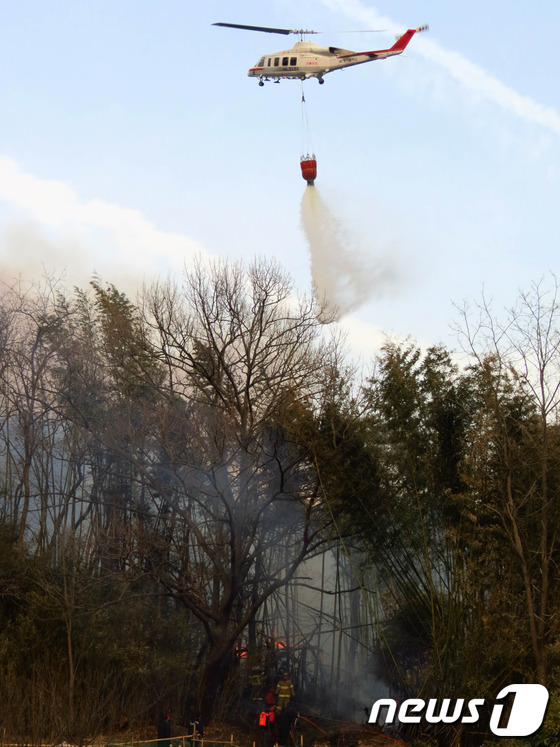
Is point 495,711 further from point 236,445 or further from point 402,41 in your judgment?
point 402,41

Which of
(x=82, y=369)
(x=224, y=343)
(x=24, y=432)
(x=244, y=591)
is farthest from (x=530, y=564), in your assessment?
(x=24, y=432)

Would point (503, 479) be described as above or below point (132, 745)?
above

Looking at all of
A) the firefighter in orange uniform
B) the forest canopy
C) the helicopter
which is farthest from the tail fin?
the firefighter in orange uniform

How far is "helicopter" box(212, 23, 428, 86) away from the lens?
31.6 m

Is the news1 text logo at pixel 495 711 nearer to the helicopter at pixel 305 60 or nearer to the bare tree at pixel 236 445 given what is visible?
the bare tree at pixel 236 445

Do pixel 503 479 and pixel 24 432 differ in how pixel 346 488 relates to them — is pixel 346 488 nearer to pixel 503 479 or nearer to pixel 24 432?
pixel 503 479

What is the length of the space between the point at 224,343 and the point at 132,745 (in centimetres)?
928

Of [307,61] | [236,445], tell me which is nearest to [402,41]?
[307,61]

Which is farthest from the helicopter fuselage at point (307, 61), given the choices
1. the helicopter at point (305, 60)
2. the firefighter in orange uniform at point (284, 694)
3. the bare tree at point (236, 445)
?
the firefighter in orange uniform at point (284, 694)

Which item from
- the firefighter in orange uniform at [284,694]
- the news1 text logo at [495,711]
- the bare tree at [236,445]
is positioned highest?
the bare tree at [236,445]

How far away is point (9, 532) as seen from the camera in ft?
71.1

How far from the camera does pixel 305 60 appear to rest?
1249 inches

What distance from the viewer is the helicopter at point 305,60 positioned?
31.6 meters

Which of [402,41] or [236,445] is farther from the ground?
[402,41]
